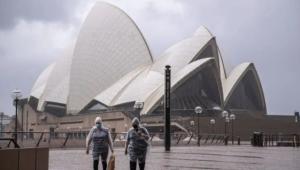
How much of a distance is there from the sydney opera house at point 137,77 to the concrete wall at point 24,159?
38937 millimetres

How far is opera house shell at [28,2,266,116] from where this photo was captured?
5134cm

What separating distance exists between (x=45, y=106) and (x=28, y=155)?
57.2m

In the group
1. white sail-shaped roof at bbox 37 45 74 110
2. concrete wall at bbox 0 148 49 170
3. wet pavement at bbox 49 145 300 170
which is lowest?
wet pavement at bbox 49 145 300 170

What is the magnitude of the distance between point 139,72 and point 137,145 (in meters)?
45.2

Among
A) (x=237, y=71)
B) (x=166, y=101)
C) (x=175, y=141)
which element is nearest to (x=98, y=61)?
(x=237, y=71)

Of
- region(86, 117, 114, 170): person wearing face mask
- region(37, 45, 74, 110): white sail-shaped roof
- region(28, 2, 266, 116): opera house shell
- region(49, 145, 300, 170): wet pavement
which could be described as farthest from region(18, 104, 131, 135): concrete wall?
region(86, 117, 114, 170): person wearing face mask

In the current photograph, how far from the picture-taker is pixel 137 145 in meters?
8.56

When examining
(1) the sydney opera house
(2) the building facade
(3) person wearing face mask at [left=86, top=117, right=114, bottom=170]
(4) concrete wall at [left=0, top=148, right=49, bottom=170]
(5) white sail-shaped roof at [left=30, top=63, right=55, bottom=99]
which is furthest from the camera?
(5) white sail-shaped roof at [left=30, top=63, right=55, bottom=99]

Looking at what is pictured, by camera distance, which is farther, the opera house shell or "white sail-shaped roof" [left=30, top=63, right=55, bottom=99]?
"white sail-shaped roof" [left=30, top=63, right=55, bottom=99]

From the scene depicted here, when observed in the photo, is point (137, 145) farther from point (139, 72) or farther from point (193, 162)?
point (139, 72)

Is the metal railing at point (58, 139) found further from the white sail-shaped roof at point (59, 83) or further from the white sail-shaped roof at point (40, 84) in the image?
the white sail-shaped roof at point (40, 84)

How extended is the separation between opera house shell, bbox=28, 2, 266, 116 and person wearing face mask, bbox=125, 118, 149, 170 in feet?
133

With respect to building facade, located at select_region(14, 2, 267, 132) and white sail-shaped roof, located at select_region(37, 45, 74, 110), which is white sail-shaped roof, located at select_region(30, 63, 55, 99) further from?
building facade, located at select_region(14, 2, 267, 132)

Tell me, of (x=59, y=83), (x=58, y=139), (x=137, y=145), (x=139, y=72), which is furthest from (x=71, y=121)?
(x=137, y=145)
